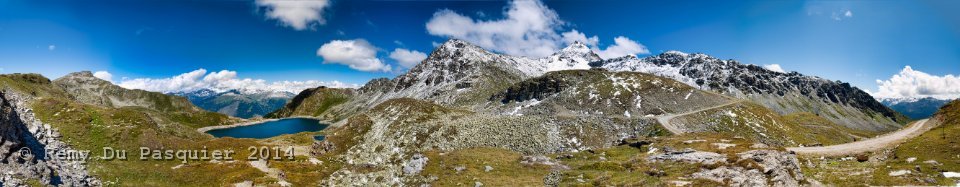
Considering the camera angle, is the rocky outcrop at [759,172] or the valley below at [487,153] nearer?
the rocky outcrop at [759,172]

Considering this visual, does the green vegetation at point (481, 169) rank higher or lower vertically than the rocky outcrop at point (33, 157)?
lower

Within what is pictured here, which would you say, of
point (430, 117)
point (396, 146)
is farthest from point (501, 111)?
point (396, 146)

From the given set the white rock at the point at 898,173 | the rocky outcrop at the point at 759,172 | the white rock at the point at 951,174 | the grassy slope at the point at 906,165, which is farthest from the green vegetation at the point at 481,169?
the white rock at the point at 951,174

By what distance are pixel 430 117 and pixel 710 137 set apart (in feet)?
186

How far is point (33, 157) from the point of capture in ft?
156

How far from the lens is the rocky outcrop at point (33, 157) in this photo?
144ft

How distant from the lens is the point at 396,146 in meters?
82.1

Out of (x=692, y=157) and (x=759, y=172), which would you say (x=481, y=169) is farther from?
(x=759, y=172)

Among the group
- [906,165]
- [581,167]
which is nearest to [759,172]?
[906,165]

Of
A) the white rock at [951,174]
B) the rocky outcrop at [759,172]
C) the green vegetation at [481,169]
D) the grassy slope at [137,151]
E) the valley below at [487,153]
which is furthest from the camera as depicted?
the grassy slope at [137,151]

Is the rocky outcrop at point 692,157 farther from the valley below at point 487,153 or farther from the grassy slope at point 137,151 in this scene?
the grassy slope at point 137,151

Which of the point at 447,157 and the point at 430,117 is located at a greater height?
the point at 430,117

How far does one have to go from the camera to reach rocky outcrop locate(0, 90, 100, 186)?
43844 mm

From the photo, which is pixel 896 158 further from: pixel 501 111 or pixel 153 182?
pixel 501 111
